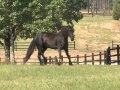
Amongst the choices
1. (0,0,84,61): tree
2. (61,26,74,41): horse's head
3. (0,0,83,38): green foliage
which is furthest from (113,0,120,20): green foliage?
(61,26,74,41): horse's head

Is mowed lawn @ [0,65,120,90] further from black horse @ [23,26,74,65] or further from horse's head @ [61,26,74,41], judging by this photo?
black horse @ [23,26,74,65]

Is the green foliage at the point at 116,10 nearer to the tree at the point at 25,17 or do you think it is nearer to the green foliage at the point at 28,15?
the tree at the point at 25,17

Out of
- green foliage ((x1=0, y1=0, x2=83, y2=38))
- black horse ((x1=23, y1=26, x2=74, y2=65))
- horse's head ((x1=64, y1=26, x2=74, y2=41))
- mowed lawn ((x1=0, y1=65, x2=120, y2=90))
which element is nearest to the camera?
mowed lawn ((x1=0, y1=65, x2=120, y2=90))

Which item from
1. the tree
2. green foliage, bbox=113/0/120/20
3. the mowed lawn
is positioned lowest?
green foliage, bbox=113/0/120/20

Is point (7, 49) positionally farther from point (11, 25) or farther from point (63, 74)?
point (63, 74)

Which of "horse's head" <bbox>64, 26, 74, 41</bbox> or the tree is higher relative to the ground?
"horse's head" <bbox>64, 26, 74, 41</bbox>

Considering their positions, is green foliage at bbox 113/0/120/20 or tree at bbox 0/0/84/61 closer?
tree at bbox 0/0/84/61

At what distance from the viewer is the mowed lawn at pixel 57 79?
1111cm

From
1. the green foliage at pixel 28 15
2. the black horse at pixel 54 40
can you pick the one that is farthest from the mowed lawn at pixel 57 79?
the green foliage at pixel 28 15

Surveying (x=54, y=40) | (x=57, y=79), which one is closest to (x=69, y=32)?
(x=54, y=40)

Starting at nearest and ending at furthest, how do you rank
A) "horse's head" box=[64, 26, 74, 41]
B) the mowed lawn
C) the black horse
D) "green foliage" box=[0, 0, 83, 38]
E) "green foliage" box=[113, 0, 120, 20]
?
the mowed lawn, "horse's head" box=[64, 26, 74, 41], the black horse, "green foliage" box=[0, 0, 83, 38], "green foliage" box=[113, 0, 120, 20]

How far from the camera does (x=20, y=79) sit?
13.0 meters

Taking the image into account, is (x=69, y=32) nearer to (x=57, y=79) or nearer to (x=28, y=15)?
(x=57, y=79)

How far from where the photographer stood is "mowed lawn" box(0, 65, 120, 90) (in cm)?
1111
